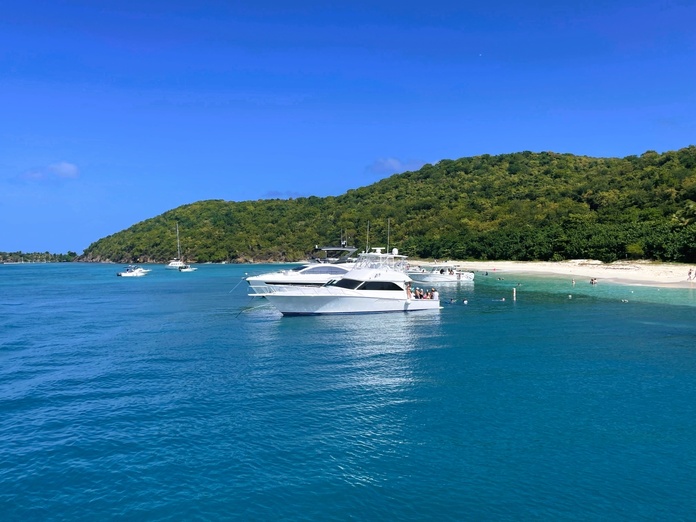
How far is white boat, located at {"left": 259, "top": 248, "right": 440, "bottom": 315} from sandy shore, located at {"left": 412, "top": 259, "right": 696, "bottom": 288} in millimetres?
41839

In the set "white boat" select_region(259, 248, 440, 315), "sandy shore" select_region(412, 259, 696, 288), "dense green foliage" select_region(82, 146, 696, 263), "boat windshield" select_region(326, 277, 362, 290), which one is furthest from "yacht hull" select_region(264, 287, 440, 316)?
"dense green foliage" select_region(82, 146, 696, 263)

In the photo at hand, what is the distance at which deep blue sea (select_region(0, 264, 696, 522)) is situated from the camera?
11.9 m

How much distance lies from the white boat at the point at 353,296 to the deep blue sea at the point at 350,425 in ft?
20.5

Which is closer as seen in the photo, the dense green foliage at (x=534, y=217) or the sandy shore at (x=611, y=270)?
the sandy shore at (x=611, y=270)

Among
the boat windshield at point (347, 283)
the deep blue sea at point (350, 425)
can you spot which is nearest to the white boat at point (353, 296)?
the boat windshield at point (347, 283)

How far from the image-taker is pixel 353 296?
1590 inches

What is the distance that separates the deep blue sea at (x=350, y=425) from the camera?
470 inches

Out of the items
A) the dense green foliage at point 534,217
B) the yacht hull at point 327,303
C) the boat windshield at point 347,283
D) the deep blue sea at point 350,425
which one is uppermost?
the dense green foliage at point 534,217

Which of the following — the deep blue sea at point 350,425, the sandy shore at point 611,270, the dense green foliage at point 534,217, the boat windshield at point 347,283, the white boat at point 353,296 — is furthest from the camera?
the dense green foliage at point 534,217

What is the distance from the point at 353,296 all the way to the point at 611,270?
202 feet

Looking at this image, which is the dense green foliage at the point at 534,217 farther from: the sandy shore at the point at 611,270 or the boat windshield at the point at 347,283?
the boat windshield at the point at 347,283

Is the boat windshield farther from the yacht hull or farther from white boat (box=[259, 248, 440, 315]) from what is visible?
the yacht hull

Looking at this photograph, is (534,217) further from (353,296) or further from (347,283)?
(353,296)

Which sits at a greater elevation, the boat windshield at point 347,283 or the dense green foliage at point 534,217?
the dense green foliage at point 534,217
